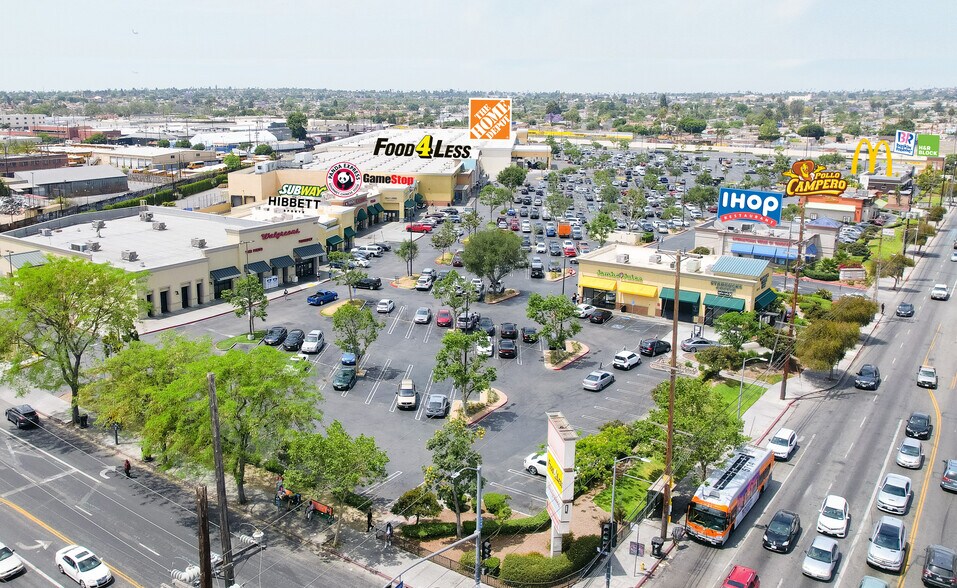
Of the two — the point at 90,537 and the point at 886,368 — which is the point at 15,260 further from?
the point at 886,368

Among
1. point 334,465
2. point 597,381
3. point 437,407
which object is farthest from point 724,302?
point 334,465

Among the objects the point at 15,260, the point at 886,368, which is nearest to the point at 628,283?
the point at 886,368

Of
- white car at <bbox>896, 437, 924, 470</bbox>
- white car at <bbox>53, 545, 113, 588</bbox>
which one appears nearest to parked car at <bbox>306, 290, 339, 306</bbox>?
white car at <bbox>53, 545, 113, 588</bbox>

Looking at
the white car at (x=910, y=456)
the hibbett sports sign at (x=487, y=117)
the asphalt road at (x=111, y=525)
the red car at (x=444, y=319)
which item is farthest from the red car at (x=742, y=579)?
the hibbett sports sign at (x=487, y=117)

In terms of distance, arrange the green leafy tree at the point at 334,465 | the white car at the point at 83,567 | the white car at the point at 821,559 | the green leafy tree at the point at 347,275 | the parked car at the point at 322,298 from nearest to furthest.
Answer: the white car at the point at 83,567 → the white car at the point at 821,559 → the green leafy tree at the point at 334,465 → the green leafy tree at the point at 347,275 → the parked car at the point at 322,298

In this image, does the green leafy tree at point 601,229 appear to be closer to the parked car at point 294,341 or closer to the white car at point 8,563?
the parked car at point 294,341

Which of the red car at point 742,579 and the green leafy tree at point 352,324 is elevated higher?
the green leafy tree at point 352,324
